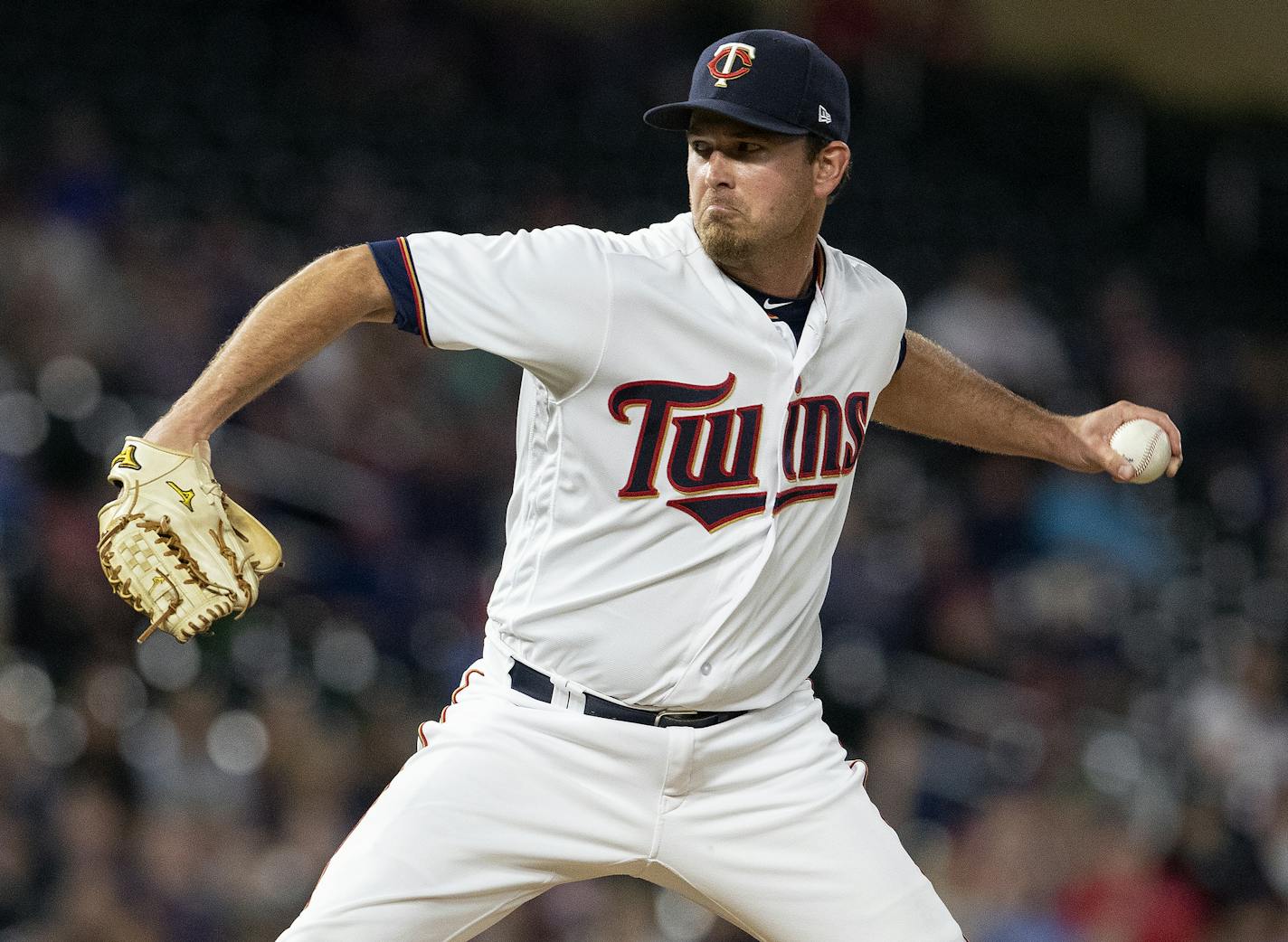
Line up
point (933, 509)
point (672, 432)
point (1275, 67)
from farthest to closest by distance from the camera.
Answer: point (1275, 67), point (933, 509), point (672, 432)

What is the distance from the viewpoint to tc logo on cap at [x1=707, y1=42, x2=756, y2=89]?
2773 mm

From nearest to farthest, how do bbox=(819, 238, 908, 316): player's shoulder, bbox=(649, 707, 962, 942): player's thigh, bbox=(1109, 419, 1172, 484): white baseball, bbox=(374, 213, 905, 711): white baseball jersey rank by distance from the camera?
bbox=(374, 213, 905, 711): white baseball jersey → bbox=(649, 707, 962, 942): player's thigh → bbox=(819, 238, 908, 316): player's shoulder → bbox=(1109, 419, 1172, 484): white baseball

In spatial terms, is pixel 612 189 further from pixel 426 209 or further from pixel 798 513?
pixel 798 513

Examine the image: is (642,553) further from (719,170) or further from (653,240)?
(719,170)

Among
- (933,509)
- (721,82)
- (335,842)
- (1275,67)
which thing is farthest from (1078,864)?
(1275,67)

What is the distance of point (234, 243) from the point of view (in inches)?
267

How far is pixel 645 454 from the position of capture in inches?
108

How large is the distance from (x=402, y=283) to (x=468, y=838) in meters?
0.86

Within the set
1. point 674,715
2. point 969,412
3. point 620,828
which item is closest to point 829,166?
point 969,412

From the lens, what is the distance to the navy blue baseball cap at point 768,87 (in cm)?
276

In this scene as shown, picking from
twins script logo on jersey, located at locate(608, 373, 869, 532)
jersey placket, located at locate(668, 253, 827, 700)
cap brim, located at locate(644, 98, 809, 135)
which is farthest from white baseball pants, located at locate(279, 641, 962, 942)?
cap brim, located at locate(644, 98, 809, 135)

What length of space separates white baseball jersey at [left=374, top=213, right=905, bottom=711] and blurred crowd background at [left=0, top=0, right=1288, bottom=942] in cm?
272

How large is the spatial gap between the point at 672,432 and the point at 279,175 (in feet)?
17.4

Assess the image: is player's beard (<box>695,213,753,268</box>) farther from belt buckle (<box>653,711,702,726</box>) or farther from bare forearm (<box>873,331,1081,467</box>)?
belt buckle (<box>653,711,702,726</box>)
